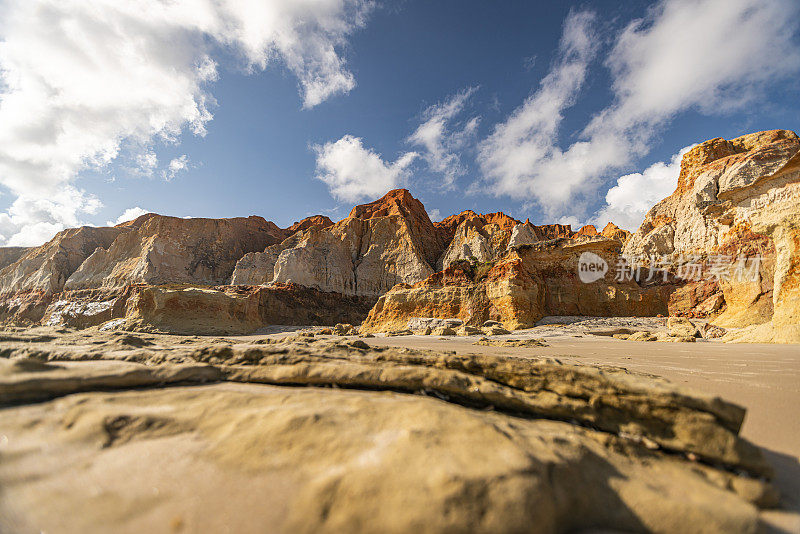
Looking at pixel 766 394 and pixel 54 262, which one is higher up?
pixel 54 262

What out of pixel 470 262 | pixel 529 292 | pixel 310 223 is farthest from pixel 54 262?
pixel 529 292

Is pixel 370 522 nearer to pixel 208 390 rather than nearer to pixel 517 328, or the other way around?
pixel 208 390

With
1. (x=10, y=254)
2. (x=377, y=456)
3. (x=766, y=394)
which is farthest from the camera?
(x=10, y=254)

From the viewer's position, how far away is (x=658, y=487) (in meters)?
1.15

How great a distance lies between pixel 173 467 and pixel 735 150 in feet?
127

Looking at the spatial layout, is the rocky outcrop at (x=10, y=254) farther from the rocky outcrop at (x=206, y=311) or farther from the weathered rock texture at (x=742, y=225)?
the weathered rock texture at (x=742, y=225)

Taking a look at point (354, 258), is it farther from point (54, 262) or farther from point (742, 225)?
point (54, 262)

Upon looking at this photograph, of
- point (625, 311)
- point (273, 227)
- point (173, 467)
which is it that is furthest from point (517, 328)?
point (273, 227)

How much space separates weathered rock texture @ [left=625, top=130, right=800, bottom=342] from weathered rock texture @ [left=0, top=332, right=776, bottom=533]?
8669mm

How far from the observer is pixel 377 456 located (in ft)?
3.61

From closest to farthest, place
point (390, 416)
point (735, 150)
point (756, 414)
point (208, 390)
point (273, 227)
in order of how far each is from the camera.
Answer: point (390, 416)
point (208, 390)
point (756, 414)
point (735, 150)
point (273, 227)

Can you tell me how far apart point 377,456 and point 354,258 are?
4021 centimetres

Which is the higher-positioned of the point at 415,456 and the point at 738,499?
the point at 415,456

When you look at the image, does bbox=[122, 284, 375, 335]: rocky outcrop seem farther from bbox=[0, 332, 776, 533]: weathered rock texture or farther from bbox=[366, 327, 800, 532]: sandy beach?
bbox=[366, 327, 800, 532]: sandy beach
